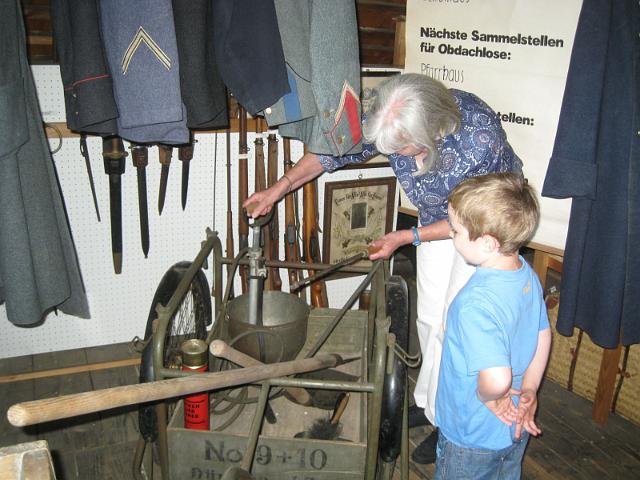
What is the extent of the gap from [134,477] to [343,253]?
60.2 inches

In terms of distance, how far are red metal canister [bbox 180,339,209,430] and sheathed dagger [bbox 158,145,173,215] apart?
3.70ft

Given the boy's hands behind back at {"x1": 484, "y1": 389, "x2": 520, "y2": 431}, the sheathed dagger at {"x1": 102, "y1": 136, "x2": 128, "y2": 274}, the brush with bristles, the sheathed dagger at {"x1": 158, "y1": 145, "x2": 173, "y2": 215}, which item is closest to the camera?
the boy's hands behind back at {"x1": 484, "y1": 389, "x2": 520, "y2": 431}

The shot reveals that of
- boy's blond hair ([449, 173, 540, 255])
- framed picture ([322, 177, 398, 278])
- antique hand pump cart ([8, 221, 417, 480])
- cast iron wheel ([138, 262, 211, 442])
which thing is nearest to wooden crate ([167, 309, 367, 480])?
antique hand pump cart ([8, 221, 417, 480])

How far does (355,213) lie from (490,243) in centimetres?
176

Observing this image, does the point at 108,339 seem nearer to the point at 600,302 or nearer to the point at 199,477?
the point at 199,477

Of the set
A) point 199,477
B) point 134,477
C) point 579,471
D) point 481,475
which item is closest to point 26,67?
point 199,477

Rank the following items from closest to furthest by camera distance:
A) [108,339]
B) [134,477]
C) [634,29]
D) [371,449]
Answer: [371,449] < [634,29] < [134,477] < [108,339]

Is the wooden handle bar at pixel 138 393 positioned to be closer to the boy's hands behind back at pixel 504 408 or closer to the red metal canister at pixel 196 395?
the red metal canister at pixel 196 395

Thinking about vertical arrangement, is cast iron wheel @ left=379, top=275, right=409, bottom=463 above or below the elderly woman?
below

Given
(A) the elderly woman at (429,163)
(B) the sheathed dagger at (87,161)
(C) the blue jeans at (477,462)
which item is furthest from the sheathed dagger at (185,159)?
(C) the blue jeans at (477,462)

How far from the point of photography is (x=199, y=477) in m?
1.61

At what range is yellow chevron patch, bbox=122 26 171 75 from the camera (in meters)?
1.55

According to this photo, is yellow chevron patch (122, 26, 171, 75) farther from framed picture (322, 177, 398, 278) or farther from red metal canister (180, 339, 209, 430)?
framed picture (322, 177, 398, 278)

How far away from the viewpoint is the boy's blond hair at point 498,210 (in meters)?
1.26
